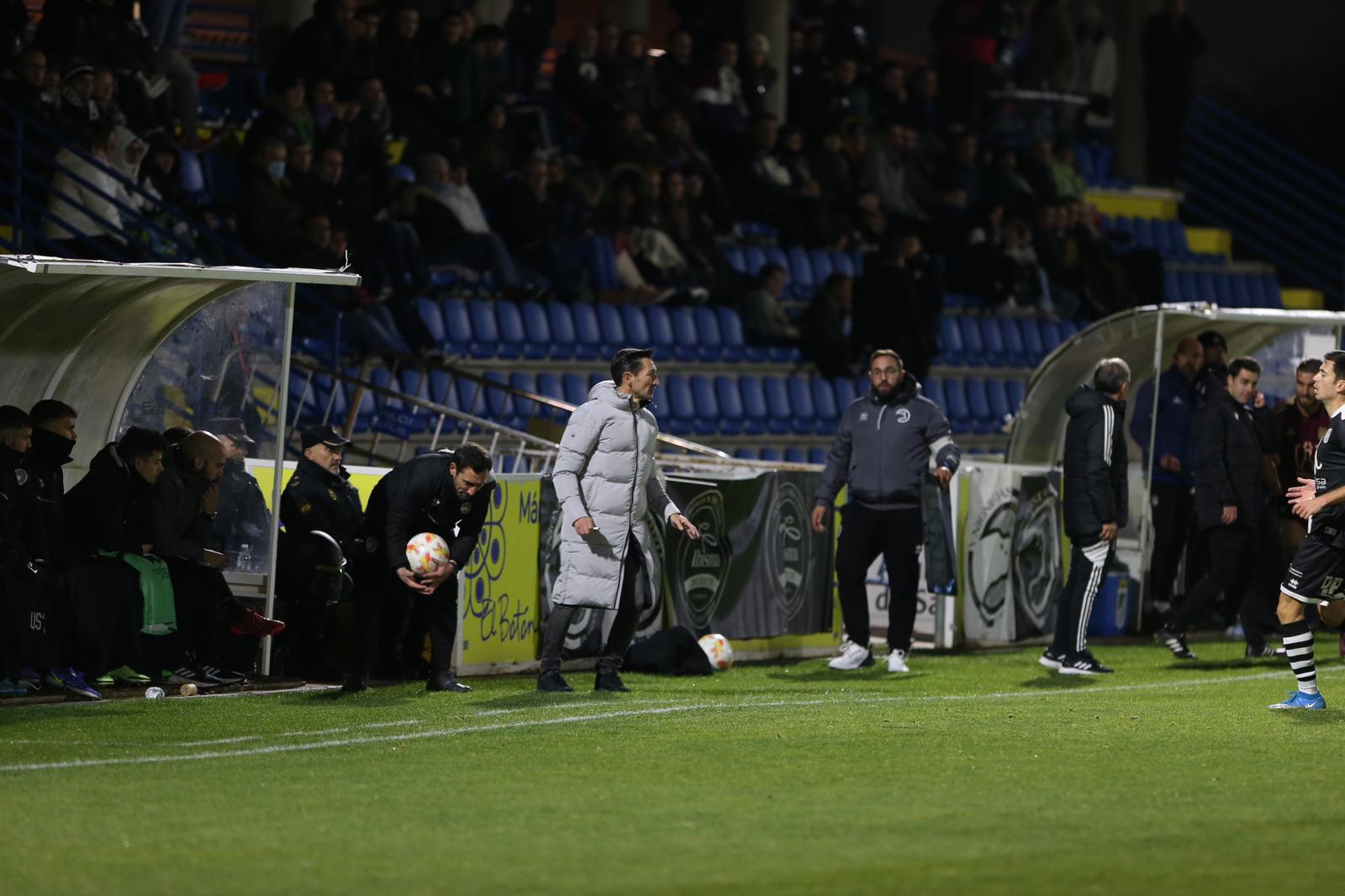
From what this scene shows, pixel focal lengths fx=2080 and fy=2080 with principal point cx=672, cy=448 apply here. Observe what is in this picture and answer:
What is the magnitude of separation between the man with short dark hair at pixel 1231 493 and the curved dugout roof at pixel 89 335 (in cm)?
599

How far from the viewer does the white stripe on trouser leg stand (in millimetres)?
12703

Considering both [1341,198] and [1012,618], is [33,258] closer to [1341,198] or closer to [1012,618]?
[1012,618]

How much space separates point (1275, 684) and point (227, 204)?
9996 mm

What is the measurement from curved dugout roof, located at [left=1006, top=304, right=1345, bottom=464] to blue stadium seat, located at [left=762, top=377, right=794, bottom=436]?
166 inches

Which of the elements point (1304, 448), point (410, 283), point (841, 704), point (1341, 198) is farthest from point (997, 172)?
point (841, 704)

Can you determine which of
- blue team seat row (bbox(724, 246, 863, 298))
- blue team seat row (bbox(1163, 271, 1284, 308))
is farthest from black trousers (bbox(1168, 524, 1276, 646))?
blue team seat row (bbox(1163, 271, 1284, 308))

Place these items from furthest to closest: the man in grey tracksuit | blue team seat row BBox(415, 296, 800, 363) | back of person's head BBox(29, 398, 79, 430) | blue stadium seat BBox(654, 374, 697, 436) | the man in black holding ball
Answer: blue stadium seat BBox(654, 374, 697, 436) < blue team seat row BBox(415, 296, 800, 363) < the man in grey tracksuit < the man in black holding ball < back of person's head BBox(29, 398, 79, 430)

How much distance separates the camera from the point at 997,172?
2430 centimetres

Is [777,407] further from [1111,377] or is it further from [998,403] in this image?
[1111,377]

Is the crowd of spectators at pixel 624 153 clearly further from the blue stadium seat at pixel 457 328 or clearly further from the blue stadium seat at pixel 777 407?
the blue stadium seat at pixel 777 407

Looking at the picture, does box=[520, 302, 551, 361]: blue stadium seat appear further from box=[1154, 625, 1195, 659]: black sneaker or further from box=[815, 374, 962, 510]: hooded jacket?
box=[1154, 625, 1195, 659]: black sneaker

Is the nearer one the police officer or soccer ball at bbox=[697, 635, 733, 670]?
the police officer

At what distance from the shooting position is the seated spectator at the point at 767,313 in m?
21.0

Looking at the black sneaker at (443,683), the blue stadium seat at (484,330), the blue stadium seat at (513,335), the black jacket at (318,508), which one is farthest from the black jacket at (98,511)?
the blue stadium seat at (513,335)
